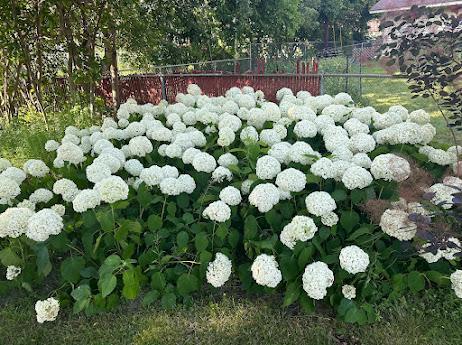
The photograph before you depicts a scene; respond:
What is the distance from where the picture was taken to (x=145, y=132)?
3789 millimetres

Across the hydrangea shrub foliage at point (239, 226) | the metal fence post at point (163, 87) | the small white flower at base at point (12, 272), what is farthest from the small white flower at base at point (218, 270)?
the metal fence post at point (163, 87)

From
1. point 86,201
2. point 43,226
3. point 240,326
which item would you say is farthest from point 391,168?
point 43,226

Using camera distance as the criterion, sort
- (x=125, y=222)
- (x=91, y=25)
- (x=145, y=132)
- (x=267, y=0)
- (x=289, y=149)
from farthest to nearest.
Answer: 1. (x=267, y=0)
2. (x=91, y=25)
3. (x=145, y=132)
4. (x=289, y=149)
5. (x=125, y=222)

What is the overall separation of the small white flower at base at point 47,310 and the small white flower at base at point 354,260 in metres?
1.55

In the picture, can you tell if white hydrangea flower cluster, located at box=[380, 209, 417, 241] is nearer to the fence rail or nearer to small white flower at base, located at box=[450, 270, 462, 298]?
small white flower at base, located at box=[450, 270, 462, 298]

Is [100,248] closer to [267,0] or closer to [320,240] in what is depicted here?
[320,240]

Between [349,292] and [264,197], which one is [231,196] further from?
[349,292]

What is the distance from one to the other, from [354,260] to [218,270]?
0.72 m

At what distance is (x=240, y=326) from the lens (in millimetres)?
2514

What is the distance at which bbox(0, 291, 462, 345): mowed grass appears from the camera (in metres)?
2.38

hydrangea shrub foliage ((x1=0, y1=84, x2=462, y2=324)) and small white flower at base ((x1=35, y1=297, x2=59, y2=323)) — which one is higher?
hydrangea shrub foliage ((x1=0, y1=84, x2=462, y2=324))

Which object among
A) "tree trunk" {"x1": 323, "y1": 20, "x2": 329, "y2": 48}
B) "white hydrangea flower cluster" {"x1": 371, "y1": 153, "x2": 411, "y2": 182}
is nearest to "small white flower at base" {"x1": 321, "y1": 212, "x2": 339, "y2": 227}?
"white hydrangea flower cluster" {"x1": 371, "y1": 153, "x2": 411, "y2": 182}

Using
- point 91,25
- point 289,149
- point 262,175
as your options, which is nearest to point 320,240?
point 262,175

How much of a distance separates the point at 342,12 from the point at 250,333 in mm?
37202
